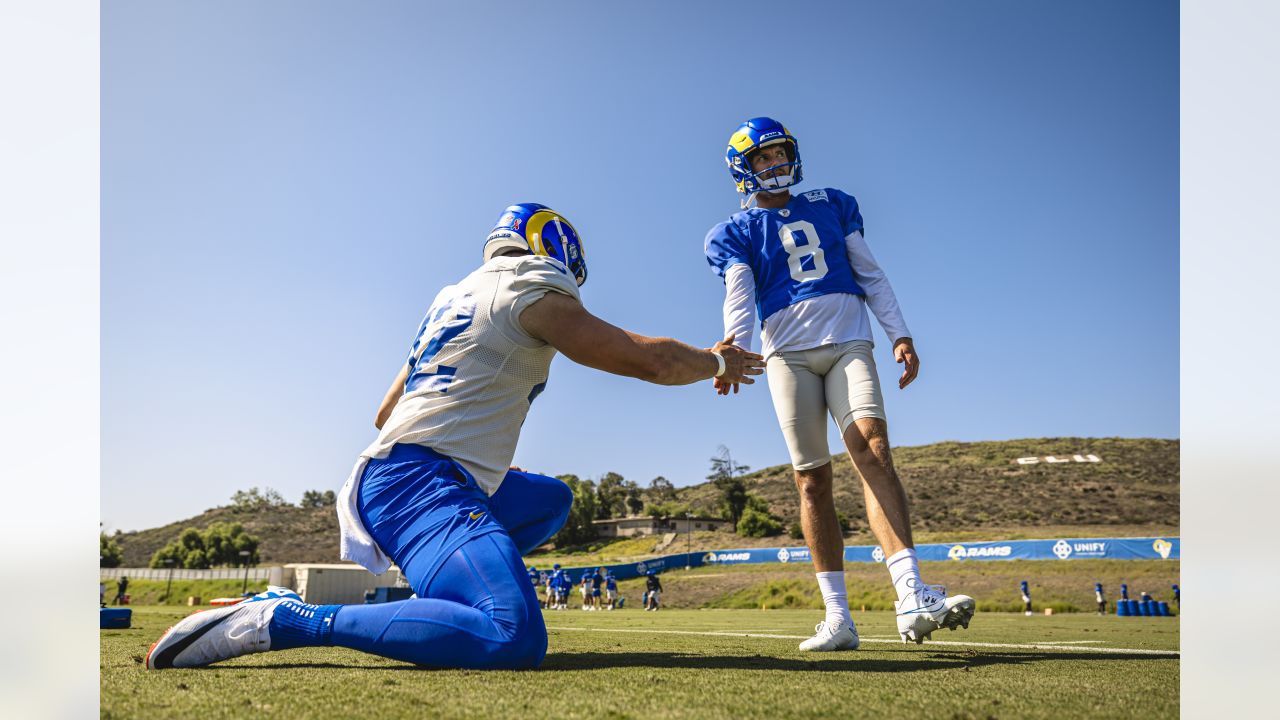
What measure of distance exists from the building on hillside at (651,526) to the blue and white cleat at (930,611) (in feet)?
239

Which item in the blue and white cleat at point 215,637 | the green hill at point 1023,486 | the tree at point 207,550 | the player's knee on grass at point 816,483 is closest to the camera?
the blue and white cleat at point 215,637

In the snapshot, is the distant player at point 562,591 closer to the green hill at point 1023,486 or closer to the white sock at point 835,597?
the green hill at point 1023,486

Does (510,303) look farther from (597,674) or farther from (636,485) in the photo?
(636,485)

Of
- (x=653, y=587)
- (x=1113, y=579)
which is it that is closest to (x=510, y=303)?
(x=653, y=587)

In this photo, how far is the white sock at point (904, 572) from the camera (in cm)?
337

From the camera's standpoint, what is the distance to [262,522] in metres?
97.4

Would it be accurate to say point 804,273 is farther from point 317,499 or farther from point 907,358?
point 317,499

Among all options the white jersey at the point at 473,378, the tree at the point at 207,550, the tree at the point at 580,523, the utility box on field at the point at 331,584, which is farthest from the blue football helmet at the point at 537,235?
the tree at the point at 580,523

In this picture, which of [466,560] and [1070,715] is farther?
[466,560]

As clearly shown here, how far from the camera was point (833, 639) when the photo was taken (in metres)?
3.63

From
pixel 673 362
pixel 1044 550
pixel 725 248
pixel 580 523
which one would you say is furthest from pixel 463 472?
pixel 580 523

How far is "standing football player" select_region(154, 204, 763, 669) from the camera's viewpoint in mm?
2492

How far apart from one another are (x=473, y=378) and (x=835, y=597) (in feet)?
6.87
